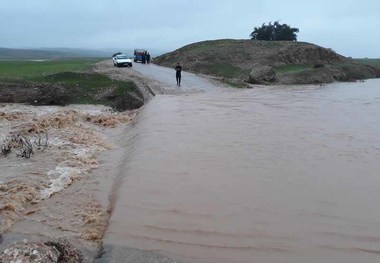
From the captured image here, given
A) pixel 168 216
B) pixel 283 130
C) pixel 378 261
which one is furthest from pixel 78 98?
pixel 378 261

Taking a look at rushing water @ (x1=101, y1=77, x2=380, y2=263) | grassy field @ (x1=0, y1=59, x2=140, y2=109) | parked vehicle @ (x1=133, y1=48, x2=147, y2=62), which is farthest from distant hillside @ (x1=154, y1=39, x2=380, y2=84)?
rushing water @ (x1=101, y1=77, x2=380, y2=263)

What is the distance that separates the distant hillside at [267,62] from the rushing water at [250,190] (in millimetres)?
16772

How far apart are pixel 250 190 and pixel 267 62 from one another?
112 ft

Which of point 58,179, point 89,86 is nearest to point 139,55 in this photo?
point 89,86

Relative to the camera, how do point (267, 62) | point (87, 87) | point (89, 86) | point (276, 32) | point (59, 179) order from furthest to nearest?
1. point (276, 32)
2. point (267, 62)
3. point (89, 86)
4. point (87, 87)
5. point (59, 179)

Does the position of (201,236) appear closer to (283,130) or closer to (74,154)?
(74,154)

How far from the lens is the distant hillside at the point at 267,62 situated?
32969mm

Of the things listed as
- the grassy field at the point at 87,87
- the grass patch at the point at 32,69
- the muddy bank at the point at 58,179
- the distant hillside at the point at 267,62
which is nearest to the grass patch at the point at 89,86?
the grassy field at the point at 87,87

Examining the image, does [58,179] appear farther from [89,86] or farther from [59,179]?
[89,86]

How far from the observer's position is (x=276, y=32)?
196 feet

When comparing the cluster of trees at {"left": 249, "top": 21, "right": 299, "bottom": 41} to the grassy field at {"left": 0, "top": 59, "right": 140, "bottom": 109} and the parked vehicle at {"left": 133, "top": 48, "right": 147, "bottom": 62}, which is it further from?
the grassy field at {"left": 0, "top": 59, "right": 140, "bottom": 109}

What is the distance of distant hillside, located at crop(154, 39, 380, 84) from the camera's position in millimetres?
32969

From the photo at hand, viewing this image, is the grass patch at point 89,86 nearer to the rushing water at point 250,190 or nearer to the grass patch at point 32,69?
the grass patch at point 32,69

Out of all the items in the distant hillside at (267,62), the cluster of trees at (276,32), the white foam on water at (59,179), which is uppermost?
the cluster of trees at (276,32)
